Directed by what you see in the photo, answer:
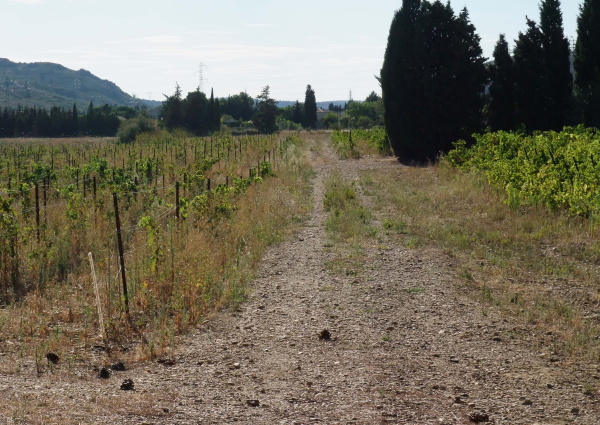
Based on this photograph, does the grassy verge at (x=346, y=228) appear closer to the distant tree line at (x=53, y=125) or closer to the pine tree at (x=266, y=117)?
the pine tree at (x=266, y=117)

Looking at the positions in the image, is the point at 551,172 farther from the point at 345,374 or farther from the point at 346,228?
the point at 345,374

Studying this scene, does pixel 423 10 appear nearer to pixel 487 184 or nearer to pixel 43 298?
pixel 487 184

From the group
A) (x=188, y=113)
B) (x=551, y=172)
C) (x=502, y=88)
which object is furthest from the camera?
(x=188, y=113)

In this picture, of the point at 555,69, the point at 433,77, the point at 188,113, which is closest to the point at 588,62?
the point at 555,69

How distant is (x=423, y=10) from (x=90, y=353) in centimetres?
2478

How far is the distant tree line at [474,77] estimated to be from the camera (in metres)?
27.5

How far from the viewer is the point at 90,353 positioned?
21.4 feet

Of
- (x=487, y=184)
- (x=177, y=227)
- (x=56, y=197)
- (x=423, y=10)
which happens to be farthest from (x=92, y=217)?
(x=423, y=10)

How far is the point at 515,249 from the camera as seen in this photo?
1041cm

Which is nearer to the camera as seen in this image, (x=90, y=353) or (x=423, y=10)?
(x=90, y=353)

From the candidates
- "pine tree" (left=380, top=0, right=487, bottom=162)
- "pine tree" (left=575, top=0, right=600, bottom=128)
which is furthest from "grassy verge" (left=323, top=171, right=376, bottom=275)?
"pine tree" (left=575, top=0, right=600, bottom=128)

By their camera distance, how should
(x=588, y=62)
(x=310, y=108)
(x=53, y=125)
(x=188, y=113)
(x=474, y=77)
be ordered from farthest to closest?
(x=310, y=108), (x=53, y=125), (x=188, y=113), (x=588, y=62), (x=474, y=77)

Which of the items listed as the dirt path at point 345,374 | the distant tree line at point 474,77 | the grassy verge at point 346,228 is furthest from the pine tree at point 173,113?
the dirt path at point 345,374

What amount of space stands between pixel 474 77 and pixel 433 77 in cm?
160
